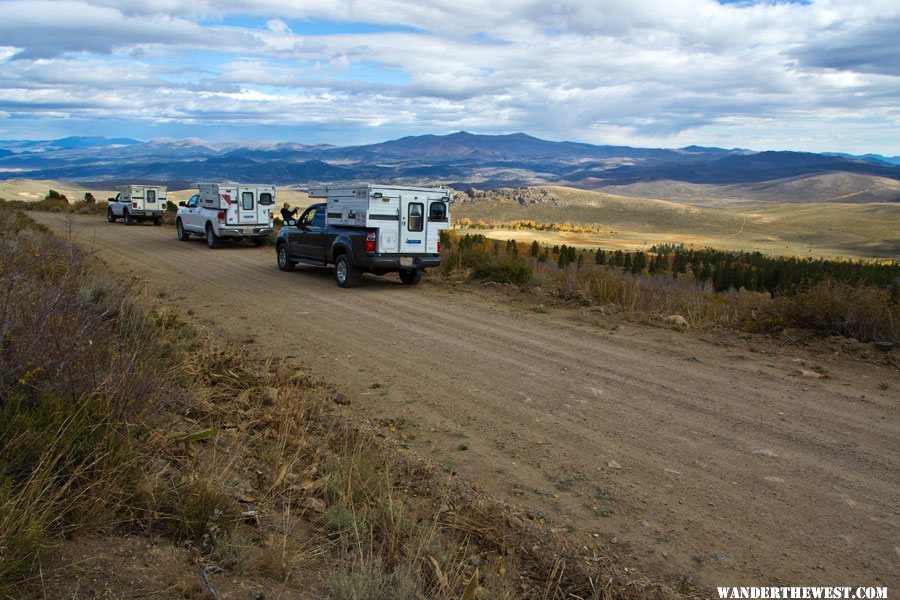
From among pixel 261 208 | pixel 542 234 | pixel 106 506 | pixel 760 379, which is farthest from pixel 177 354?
pixel 542 234

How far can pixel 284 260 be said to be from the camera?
17.4 metres

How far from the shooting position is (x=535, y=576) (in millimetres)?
4047

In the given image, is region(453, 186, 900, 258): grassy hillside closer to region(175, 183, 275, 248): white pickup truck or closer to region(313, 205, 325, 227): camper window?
region(175, 183, 275, 248): white pickup truck

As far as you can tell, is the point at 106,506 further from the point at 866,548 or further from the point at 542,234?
the point at 542,234

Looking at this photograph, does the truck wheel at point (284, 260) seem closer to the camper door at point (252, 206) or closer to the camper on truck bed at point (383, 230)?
the camper on truck bed at point (383, 230)

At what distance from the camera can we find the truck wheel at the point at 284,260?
679 inches

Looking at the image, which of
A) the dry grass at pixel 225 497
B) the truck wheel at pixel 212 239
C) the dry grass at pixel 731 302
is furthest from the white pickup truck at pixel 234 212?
the dry grass at pixel 225 497

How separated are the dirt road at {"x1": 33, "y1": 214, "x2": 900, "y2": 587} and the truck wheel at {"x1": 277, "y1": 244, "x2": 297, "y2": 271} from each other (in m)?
5.15

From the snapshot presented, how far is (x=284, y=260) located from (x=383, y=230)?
160 inches

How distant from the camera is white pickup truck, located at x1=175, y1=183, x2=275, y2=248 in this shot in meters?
22.5

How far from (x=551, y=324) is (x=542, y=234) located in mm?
55404

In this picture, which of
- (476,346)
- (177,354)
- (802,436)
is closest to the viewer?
(802,436)

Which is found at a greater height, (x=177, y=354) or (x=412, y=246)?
(x=412, y=246)

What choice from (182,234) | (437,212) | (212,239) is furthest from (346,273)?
(182,234)
